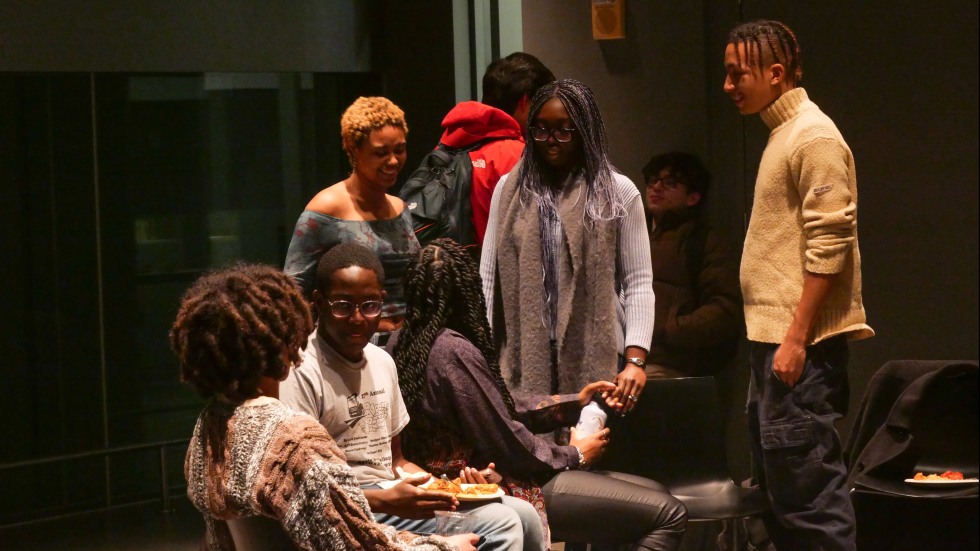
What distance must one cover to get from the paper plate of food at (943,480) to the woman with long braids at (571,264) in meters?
0.80

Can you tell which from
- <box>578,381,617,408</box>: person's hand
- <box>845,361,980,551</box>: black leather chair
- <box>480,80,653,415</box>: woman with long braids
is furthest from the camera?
<box>480,80,653,415</box>: woman with long braids

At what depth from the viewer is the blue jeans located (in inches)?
114

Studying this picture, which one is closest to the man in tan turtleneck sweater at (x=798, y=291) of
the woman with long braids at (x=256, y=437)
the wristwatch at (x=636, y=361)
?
the wristwatch at (x=636, y=361)

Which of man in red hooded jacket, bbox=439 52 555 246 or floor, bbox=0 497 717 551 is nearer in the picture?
man in red hooded jacket, bbox=439 52 555 246

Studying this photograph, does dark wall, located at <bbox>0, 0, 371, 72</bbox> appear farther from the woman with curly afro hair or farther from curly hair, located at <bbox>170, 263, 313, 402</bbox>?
curly hair, located at <bbox>170, 263, 313, 402</bbox>

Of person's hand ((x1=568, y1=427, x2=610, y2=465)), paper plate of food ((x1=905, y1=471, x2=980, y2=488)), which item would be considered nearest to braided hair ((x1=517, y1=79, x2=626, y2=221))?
person's hand ((x1=568, y1=427, x2=610, y2=465))

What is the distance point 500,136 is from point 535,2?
900mm

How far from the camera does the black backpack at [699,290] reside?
182 inches

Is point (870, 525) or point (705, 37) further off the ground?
point (705, 37)

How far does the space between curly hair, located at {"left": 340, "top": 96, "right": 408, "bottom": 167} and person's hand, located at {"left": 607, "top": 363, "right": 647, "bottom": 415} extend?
3.31ft

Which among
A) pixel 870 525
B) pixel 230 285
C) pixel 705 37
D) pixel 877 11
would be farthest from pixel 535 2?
pixel 230 285

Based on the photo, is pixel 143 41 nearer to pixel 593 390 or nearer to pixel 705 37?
pixel 705 37

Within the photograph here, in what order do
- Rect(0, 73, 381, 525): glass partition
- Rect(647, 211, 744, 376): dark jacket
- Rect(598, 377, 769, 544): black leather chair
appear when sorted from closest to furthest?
Rect(598, 377, 769, 544): black leather chair < Rect(647, 211, 744, 376): dark jacket < Rect(0, 73, 381, 525): glass partition

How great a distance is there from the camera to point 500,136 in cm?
434
